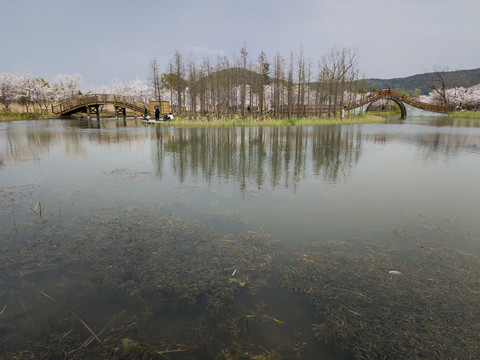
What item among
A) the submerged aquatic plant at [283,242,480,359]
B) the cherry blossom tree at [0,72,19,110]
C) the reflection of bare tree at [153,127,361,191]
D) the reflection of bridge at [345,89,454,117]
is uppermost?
the cherry blossom tree at [0,72,19,110]

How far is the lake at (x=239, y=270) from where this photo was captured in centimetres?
236

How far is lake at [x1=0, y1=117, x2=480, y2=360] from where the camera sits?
2359mm

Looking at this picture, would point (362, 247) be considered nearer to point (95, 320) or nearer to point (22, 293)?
point (95, 320)

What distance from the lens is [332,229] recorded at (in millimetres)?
4531

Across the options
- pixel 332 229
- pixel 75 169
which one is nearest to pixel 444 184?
pixel 332 229

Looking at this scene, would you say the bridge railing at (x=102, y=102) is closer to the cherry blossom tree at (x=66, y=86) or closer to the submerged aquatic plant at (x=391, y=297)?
the cherry blossom tree at (x=66, y=86)

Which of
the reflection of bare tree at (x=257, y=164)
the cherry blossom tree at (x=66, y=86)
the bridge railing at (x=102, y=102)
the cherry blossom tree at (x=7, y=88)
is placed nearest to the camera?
the reflection of bare tree at (x=257, y=164)

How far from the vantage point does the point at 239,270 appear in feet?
11.1

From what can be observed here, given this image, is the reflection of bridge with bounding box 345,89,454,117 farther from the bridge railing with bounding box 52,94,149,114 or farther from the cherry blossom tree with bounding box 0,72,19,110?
the cherry blossom tree with bounding box 0,72,19,110

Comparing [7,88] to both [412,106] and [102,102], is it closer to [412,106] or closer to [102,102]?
[102,102]

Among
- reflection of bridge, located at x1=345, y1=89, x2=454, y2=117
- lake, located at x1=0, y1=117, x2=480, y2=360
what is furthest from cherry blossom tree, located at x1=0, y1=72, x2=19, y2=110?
reflection of bridge, located at x1=345, y1=89, x2=454, y2=117

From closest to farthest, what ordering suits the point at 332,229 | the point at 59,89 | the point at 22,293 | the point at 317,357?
the point at 317,357 < the point at 22,293 < the point at 332,229 < the point at 59,89

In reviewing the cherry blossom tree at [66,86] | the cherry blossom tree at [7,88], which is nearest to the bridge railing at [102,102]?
the cherry blossom tree at [7,88]

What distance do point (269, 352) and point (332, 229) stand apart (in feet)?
8.74
